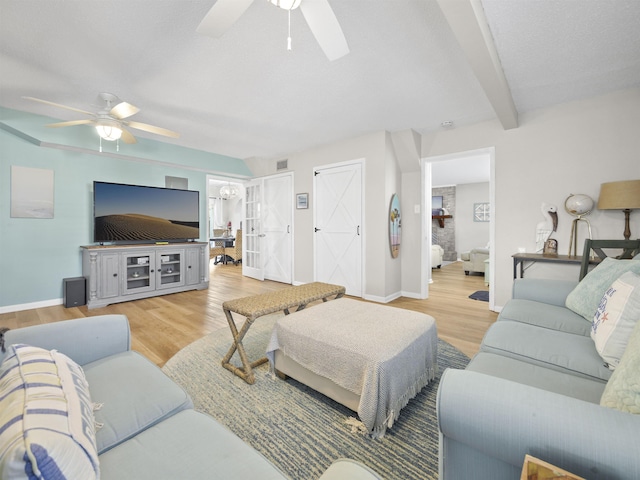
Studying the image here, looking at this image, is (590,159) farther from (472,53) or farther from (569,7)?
(472,53)

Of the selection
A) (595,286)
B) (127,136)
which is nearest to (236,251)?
(127,136)

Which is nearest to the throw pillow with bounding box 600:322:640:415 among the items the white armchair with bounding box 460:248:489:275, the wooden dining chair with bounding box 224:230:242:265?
the white armchair with bounding box 460:248:489:275

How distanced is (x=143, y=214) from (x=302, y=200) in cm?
256

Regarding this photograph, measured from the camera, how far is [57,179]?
3914 millimetres

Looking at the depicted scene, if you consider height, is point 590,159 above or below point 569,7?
below

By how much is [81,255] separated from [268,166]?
3.36 meters

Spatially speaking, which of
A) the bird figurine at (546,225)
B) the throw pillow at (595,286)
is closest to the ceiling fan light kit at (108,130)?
the throw pillow at (595,286)

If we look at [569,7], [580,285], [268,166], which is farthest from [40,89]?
[580,285]

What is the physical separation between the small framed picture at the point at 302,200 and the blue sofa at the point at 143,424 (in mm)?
3838

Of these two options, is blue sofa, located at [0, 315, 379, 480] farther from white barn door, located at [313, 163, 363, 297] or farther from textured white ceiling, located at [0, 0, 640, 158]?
white barn door, located at [313, 163, 363, 297]

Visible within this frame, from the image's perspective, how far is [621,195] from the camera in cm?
264

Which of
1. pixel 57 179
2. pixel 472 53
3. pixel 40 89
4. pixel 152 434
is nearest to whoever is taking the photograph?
pixel 152 434

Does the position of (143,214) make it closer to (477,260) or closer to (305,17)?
(305,17)

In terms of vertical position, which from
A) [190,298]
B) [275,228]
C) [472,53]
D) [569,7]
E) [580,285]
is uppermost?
[569,7]
